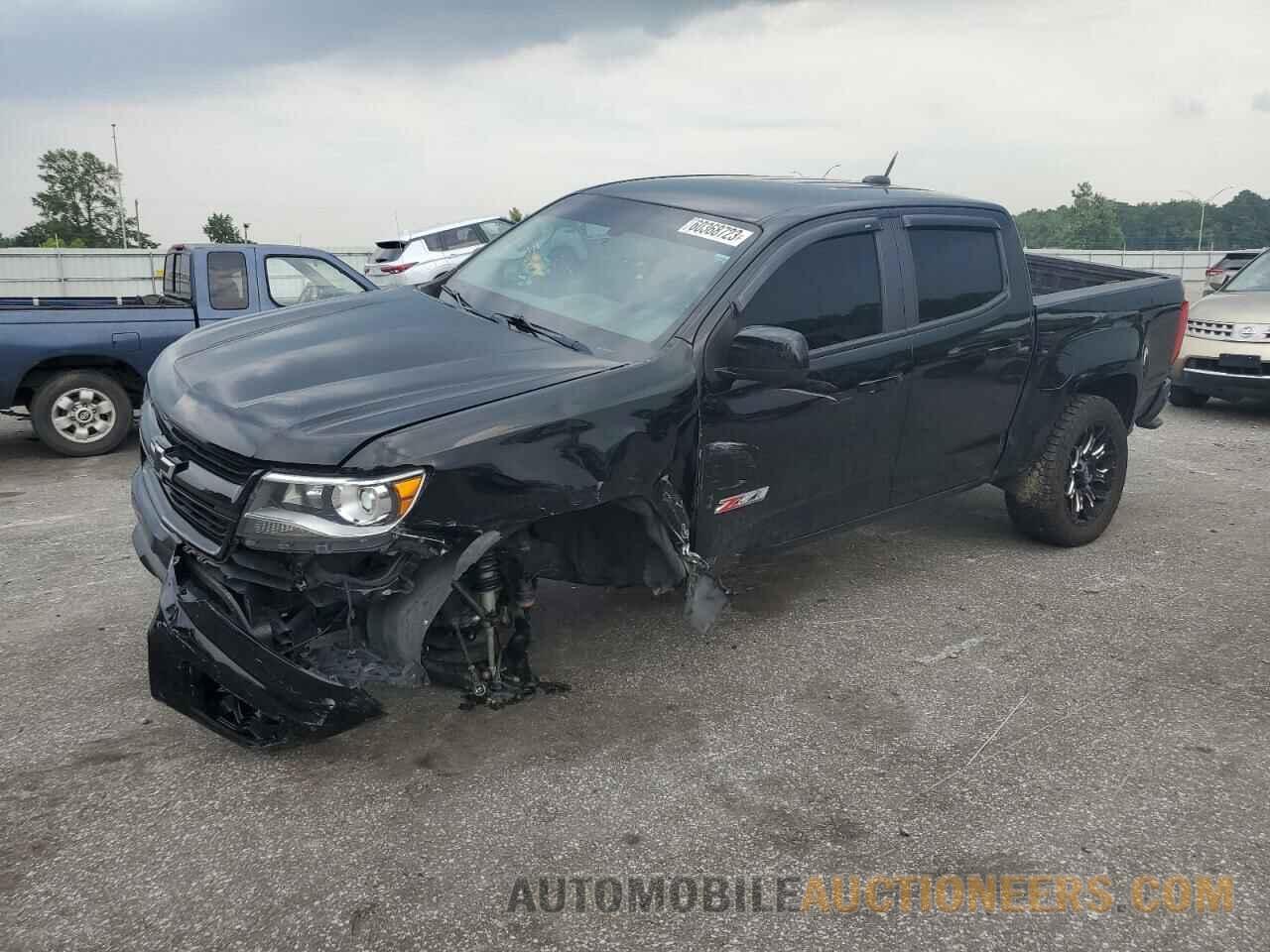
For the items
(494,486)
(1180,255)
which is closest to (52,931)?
(494,486)

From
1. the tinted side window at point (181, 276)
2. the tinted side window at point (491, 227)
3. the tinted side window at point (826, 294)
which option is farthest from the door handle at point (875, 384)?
the tinted side window at point (491, 227)

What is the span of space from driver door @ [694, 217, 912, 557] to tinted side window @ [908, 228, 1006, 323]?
0.17 meters

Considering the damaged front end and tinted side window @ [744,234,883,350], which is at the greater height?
tinted side window @ [744,234,883,350]

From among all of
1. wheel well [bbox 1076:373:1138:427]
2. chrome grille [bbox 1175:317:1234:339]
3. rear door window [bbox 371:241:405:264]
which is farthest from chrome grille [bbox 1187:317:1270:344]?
rear door window [bbox 371:241:405:264]

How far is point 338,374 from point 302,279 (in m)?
5.50

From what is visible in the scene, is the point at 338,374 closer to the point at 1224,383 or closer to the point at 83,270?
the point at 1224,383

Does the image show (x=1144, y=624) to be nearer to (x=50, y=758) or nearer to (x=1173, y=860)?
(x=1173, y=860)

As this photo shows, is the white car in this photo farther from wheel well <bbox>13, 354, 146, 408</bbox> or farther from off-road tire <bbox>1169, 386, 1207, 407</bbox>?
off-road tire <bbox>1169, 386, 1207, 407</bbox>

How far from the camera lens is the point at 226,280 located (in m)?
8.20

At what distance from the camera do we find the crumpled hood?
2.95 meters

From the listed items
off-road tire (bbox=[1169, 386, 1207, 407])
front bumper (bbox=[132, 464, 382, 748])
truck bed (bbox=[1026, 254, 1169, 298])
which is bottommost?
off-road tire (bbox=[1169, 386, 1207, 407])

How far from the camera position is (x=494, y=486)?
3.00 m

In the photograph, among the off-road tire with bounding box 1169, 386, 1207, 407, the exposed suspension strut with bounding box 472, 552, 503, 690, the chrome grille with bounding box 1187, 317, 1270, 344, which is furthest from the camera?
the off-road tire with bounding box 1169, 386, 1207, 407

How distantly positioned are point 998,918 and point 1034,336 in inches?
121
